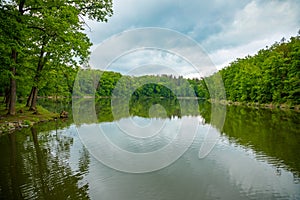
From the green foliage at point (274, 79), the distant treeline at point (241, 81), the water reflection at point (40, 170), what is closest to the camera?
the water reflection at point (40, 170)

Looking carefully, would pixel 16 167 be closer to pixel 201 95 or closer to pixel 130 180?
pixel 130 180

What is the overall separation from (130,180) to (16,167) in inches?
176

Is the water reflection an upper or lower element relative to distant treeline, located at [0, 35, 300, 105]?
lower

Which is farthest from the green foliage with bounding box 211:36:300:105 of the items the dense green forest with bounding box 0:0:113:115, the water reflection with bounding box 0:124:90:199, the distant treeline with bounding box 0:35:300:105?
the water reflection with bounding box 0:124:90:199

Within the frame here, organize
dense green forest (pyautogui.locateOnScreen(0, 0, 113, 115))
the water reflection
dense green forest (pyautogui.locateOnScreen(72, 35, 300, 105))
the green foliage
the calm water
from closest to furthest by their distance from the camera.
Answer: the water reflection, the calm water, dense green forest (pyautogui.locateOnScreen(0, 0, 113, 115)), dense green forest (pyautogui.locateOnScreen(72, 35, 300, 105)), the green foliage

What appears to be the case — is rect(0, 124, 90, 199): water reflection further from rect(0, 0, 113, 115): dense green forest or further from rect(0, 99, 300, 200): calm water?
rect(0, 0, 113, 115): dense green forest

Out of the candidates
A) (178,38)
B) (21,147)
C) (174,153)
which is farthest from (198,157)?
(21,147)

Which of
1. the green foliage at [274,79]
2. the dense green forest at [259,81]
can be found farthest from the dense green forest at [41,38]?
the green foliage at [274,79]

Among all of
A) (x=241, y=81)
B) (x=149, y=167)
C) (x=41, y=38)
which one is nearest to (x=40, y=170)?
(x=149, y=167)

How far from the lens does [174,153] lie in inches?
515

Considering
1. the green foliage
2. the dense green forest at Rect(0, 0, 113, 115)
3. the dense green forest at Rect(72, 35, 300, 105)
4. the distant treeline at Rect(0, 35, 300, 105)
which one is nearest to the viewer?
the dense green forest at Rect(0, 0, 113, 115)

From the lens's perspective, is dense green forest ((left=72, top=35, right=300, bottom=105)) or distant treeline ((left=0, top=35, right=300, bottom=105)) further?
dense green forest ((left=72, top=35, right=300, bottom=105))

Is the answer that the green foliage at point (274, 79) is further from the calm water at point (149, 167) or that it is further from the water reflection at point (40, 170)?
the water reflection at point (40, 170)

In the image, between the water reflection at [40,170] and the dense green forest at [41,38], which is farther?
the dense green forest at [41,38]
